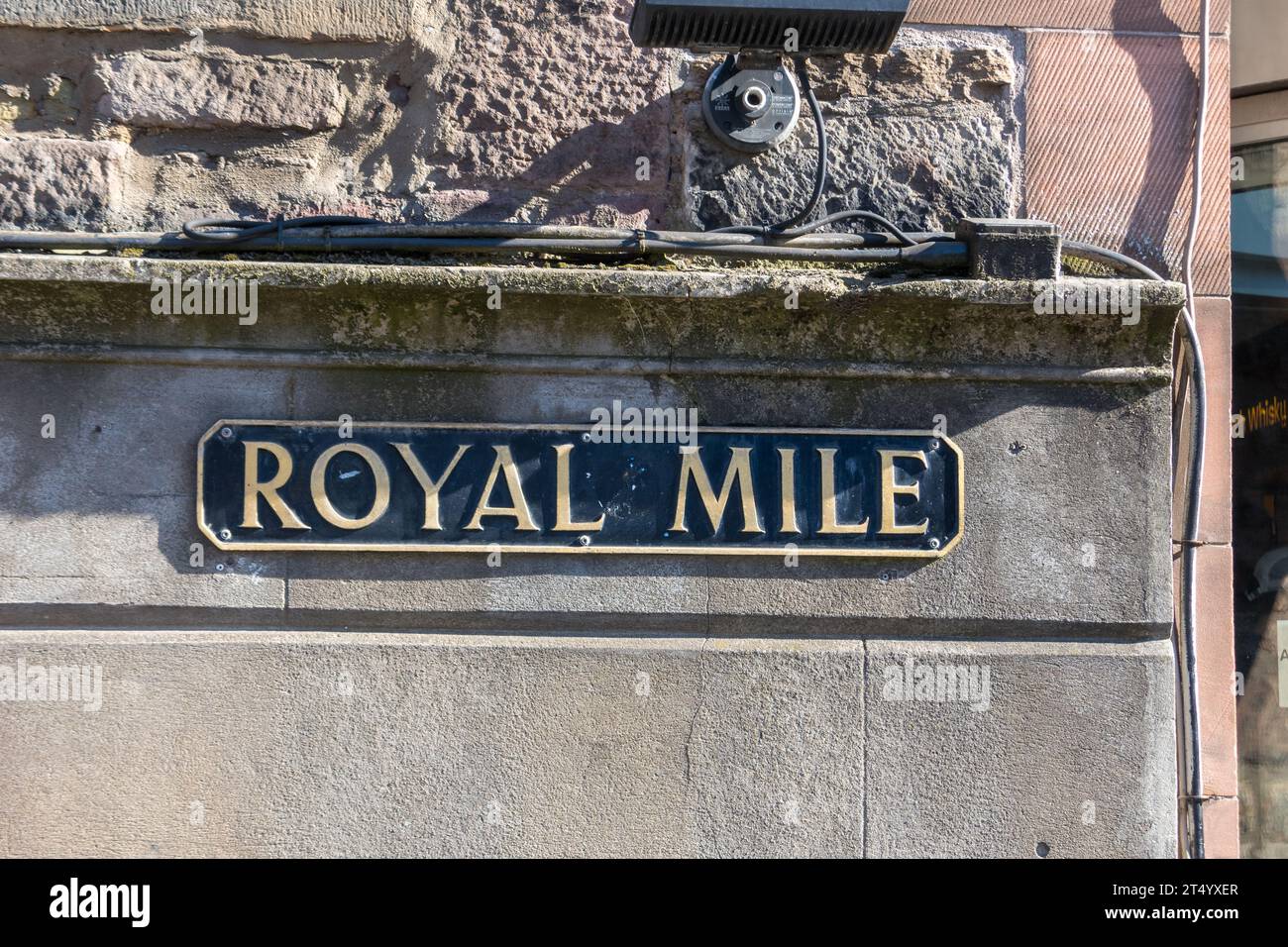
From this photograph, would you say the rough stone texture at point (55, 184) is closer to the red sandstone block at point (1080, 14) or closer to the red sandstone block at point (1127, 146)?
the red sandstone block at point (1080, 14)

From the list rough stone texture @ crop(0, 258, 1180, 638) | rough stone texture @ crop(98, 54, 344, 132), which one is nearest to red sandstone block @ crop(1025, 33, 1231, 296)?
rough stone texture @ crop(0, 258, 1180, 638)

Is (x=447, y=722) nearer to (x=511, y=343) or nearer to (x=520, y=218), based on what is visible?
(x=511, y=343)

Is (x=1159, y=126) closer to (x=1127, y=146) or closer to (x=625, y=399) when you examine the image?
(x=1127, y=146)

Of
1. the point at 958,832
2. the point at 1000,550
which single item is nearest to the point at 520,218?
the point at 1000,550

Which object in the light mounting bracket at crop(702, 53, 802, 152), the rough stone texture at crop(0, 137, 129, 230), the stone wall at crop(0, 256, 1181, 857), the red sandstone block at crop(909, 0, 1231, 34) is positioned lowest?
the stone wall at crop(0, 256, 1181, 857)

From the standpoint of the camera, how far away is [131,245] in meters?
3.39

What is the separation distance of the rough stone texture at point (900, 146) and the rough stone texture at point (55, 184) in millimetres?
1713

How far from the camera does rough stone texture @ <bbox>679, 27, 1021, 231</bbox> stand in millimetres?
3643

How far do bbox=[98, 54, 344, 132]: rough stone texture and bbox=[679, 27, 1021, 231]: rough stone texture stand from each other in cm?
113

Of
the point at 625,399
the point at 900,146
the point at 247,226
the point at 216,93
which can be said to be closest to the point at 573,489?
the point at 625,399

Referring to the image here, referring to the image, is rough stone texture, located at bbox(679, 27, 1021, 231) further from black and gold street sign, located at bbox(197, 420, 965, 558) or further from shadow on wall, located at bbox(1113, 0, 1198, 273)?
black and gold street sign, located at bbox(197, 420, 965, 558)

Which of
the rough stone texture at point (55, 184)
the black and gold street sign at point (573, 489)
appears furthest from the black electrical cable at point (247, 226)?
the black and gold street sign at point (573, 489)

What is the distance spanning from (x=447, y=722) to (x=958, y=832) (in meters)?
1.47

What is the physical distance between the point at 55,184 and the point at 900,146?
8.25 ft
